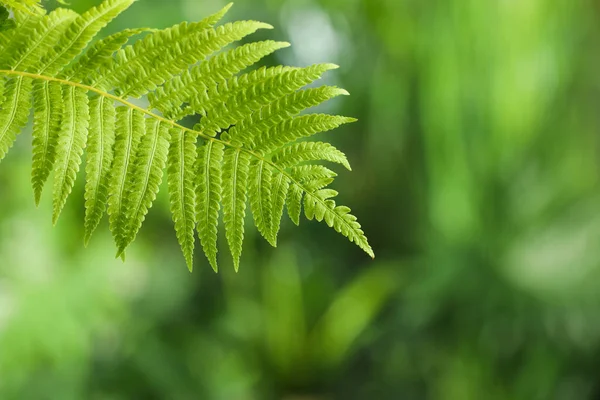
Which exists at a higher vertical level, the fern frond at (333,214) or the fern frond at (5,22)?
the fern frond at (5,22)

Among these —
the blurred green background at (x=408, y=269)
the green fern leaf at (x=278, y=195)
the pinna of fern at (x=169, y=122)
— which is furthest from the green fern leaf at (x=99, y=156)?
the blurred green background at (x=408, y=269)

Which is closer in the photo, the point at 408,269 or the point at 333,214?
the point at 333,214

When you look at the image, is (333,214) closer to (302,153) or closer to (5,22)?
(302,153)

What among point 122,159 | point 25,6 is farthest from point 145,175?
point 25,6

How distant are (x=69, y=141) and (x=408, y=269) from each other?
2625mm

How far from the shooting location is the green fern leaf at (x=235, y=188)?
0.43 meters

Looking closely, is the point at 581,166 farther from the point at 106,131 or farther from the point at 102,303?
the point at 106,131

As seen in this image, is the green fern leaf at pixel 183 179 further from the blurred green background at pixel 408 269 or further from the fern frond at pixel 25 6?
the blurred green background at pixel 408 269

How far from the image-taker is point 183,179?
430mm

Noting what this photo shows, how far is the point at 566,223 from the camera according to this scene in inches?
109

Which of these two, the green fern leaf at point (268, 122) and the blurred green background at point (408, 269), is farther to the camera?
the blurred green background at point (408, 269)

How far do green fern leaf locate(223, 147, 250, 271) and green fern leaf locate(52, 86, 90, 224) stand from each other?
9 centimetres

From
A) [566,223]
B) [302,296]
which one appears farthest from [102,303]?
[566,223]

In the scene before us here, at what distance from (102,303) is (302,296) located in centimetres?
99
